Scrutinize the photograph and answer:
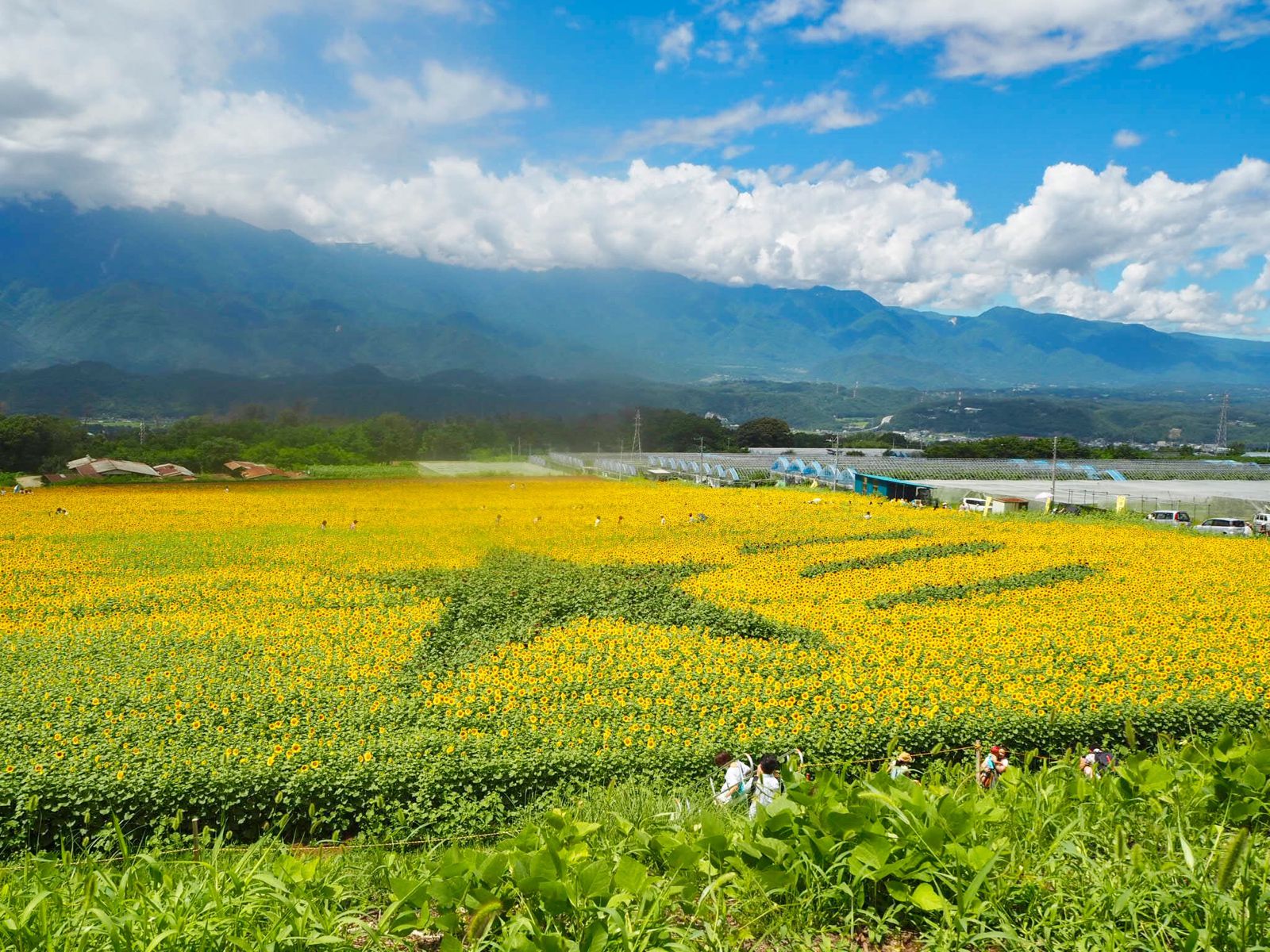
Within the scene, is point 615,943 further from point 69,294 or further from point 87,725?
point 69,294

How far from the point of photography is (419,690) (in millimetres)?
8953

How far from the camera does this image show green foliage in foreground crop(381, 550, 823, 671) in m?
11.4

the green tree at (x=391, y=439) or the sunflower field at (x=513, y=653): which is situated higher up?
the green tree at (x=391, y=439)

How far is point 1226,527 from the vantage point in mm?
25359

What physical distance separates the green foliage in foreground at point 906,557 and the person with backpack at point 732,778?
9.24 meters

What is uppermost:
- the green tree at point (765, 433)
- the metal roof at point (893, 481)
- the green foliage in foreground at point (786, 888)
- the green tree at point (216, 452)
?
the green tree at point (765, 433)

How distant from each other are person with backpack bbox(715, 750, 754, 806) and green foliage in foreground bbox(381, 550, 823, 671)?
4471 mm

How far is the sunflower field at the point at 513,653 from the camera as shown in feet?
21.7

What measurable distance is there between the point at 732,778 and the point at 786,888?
11.9 ft

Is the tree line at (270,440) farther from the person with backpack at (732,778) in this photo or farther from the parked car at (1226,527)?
the parked car at (1226,527)

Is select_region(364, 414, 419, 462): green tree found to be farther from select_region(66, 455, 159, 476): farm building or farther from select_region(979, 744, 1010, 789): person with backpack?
select_region(979, 744, 1010, 789): person with backpack

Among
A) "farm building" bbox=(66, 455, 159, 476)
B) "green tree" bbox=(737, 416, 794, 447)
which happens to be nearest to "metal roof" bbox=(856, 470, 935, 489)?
"farm building" bbox=(66, 455, 159, 476)

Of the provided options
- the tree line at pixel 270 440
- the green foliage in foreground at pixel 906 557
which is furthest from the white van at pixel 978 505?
the tree line at pixel 270 440

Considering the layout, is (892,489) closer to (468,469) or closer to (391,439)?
(468,469)
